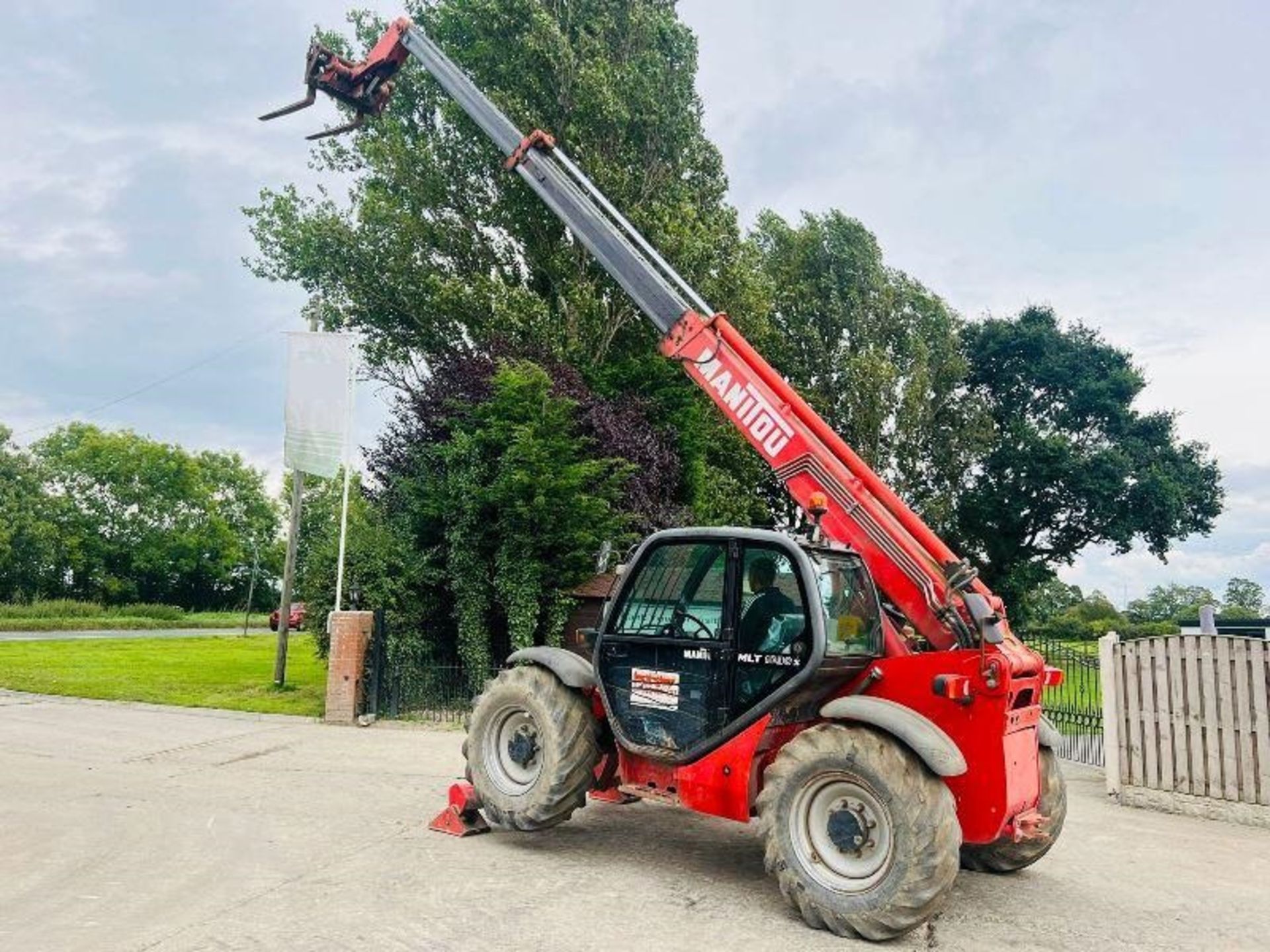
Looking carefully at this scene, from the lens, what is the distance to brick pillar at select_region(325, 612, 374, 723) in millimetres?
12820

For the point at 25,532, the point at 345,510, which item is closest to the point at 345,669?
the point at 345,510

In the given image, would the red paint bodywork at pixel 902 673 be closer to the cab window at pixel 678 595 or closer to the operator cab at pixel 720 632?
the operator cab at pixel 720 632

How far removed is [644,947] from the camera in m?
4.63

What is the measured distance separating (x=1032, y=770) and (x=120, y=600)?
62051mm

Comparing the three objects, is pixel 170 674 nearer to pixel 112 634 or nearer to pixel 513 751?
pixel 513 751

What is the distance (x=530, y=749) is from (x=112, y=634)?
34797 millimetres

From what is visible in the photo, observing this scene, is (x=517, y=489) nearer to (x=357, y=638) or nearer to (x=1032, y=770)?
(x=357, y=638)

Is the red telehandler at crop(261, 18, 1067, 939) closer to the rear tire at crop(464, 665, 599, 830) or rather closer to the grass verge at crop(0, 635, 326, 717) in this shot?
the rear tire at crop(464, 665, 599, 830)

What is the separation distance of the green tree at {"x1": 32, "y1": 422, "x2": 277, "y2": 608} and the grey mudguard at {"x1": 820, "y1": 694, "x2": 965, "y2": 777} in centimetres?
5979

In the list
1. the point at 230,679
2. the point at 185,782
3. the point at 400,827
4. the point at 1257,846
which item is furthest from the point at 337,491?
the point at 1257,846

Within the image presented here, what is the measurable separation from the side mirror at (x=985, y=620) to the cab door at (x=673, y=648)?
4.68 ft

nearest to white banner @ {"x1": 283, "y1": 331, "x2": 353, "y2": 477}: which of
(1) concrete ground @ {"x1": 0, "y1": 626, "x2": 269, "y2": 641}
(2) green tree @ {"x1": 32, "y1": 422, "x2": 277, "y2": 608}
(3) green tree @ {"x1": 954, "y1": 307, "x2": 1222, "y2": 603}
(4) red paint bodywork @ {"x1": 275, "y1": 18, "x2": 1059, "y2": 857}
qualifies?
(4) red paint bodywork @ {"x1": 275, "y1": 18, "x2": 1059, "y2": 857}

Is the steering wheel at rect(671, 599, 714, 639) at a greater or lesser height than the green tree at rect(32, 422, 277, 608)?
lesser

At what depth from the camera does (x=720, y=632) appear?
18.8 ft
